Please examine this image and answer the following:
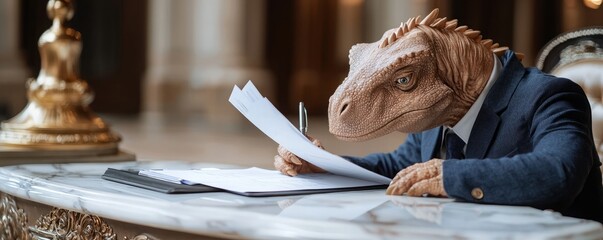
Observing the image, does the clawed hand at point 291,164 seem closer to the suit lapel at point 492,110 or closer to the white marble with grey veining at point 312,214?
the white marble with grey veining at point 312,214

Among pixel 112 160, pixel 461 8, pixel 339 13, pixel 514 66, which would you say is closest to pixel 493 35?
pixel 461 8

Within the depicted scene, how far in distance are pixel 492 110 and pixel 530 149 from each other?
0.10 meters

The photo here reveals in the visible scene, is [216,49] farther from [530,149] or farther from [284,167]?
[530,149]

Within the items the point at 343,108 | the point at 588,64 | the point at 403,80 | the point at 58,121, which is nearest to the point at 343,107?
the point at 343,108

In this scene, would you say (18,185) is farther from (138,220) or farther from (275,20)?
(275,20)

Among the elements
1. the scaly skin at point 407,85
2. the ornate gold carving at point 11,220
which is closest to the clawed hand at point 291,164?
the scaly skin at point 407,85

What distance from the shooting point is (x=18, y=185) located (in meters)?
1.74

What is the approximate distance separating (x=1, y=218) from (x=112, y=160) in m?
0.77

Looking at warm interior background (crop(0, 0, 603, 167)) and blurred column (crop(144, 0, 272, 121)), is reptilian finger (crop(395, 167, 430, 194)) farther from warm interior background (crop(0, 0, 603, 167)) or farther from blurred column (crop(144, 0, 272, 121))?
blurred column (crop(144, 0, 272, 121))

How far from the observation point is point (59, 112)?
2795 mm

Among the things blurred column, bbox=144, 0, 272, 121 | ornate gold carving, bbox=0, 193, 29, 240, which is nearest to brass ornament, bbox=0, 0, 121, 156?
ornate gold carving, bbox=0, 193, 29, 240

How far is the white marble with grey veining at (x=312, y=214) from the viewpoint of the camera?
120 centimetres

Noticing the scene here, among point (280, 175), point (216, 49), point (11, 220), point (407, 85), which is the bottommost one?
point (216, 49)

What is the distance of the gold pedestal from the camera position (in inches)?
106
